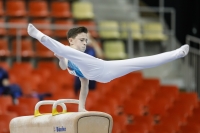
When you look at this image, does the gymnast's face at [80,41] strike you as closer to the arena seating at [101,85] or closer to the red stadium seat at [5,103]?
the arena seating at [101,85]

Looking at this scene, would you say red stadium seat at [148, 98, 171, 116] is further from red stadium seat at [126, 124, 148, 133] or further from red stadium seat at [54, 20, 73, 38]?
red stadium seat at [54, 20, 73, 38]

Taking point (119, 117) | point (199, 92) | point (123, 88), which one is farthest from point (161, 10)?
point (119, 117)

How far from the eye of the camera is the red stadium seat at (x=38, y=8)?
13.9m

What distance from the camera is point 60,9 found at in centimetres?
1421

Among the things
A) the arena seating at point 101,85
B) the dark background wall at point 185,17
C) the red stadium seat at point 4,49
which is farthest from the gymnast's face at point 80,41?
the dark background wall at point 185,17

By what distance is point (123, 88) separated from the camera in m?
11.1

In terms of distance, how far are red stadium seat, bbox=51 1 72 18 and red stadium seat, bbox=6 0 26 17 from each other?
74 centimetres

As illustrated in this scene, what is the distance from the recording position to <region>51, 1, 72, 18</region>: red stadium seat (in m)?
14.1

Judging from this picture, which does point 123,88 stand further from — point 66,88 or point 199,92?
point 199,92

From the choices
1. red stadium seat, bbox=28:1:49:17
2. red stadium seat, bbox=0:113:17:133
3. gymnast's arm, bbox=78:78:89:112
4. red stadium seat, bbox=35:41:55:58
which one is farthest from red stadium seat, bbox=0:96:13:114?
red stadium seat, bbox=28:1:49:17

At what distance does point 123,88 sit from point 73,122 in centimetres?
530

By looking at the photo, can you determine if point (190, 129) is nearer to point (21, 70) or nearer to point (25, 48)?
point (21, 70)

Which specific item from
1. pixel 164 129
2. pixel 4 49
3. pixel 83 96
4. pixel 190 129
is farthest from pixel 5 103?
pixel 4 49

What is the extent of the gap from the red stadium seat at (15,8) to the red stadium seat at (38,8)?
25 cm
